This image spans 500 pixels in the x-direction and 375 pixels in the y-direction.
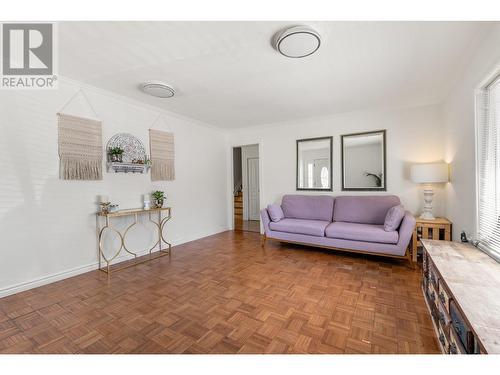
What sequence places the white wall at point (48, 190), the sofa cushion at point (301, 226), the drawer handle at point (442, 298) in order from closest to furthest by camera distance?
the drawer handle at point (442, 298)
the white wall at point (48, 190)
the sofa cushion at point (301, 226)

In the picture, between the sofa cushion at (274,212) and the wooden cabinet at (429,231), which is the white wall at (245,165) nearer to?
the sofa cushion at (274,212)

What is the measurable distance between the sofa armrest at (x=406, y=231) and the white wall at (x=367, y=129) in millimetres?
944

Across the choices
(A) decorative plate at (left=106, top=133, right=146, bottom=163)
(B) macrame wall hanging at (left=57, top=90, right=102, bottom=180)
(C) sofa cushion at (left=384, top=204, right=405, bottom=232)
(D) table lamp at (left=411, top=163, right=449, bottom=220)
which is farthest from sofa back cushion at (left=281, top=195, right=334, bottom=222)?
(B) macrame wall hanging at (left=57, top=90, right=102, bottom=180)

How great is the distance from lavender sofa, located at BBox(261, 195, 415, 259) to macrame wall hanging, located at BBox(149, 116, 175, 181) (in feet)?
6.06

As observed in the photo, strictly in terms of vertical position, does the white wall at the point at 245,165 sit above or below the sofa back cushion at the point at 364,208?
above

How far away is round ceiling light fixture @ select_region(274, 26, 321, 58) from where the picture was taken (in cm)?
169

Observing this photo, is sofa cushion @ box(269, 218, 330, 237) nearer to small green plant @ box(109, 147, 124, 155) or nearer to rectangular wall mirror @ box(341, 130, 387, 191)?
rectangular wall mirror @ box(341, 130, 387, 191)

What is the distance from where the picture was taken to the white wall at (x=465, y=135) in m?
1.78

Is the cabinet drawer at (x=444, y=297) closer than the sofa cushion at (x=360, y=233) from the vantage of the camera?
Yes

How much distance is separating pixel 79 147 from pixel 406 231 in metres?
4.24

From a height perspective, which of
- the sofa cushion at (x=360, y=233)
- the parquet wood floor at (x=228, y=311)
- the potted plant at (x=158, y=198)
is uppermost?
the potted plant at (x=158, y=198)

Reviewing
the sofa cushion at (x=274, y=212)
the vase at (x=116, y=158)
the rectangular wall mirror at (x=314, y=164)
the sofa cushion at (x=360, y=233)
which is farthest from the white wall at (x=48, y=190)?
the sofa cushion at (x=360, y=233)
